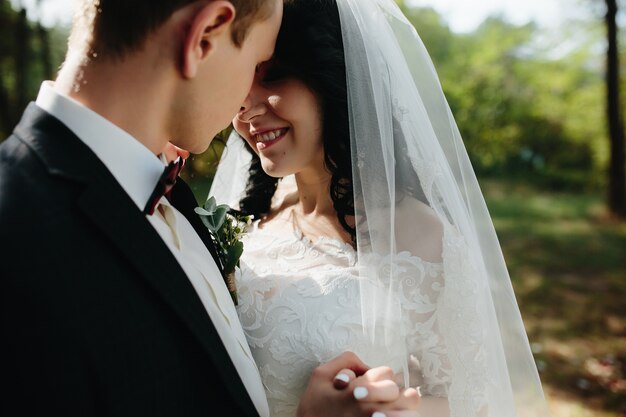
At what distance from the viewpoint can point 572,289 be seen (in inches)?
310

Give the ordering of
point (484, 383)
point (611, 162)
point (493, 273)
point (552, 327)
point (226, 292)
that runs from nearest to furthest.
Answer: point (226, 292) → point (484, 383) → point (493, 273) → point (552, 327) → point (611, 162)

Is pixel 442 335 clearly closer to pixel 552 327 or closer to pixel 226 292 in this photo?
pixel 226 292

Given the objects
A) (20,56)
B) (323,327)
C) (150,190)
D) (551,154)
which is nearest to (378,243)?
(323,327)

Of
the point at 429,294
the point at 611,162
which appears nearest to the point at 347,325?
the point at 429,294

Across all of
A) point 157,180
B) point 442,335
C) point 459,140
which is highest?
point 459,140

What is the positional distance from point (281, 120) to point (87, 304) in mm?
1215

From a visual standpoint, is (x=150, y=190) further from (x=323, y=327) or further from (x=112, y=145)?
(x=323, y=327)

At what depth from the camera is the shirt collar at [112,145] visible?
1.39m

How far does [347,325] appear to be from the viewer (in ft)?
6.86

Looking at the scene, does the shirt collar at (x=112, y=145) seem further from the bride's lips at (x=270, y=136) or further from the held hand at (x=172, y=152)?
the bride's lips at (x=270, y=136)

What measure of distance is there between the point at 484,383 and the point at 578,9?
38.4 ft

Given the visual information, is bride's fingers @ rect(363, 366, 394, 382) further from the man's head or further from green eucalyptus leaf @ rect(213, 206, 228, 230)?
the man's head

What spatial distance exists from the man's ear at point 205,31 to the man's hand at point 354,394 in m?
0.97

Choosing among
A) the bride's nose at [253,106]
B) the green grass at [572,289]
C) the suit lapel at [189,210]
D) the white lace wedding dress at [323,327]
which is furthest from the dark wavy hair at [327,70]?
the green grass at [572,289]
